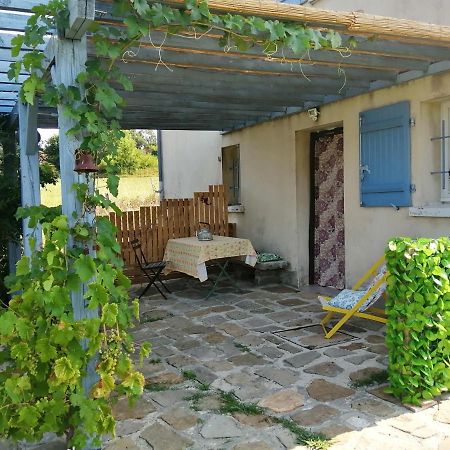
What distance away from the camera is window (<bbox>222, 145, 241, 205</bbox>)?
366 inches

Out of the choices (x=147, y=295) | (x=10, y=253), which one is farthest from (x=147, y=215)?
(x=10, y=253)

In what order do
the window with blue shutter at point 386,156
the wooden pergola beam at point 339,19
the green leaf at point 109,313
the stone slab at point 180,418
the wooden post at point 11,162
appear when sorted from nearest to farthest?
the green leaf at point 109,313, the wooden pergola beam at point 339,19, the stone slab at point 180,418, the window with blue shutter at point 386,156, the wooden post at point 11,162

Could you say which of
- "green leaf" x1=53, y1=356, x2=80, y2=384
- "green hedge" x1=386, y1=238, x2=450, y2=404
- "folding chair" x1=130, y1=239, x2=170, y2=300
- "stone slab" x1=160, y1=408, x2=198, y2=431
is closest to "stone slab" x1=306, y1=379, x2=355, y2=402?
"green hedge" x1=386, y1=238, x2=450, y2=404

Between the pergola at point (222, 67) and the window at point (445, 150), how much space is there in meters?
0.48

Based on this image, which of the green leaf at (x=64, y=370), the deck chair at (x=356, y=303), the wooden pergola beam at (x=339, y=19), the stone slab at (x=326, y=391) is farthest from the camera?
the deck chair at (x=356, y=303)

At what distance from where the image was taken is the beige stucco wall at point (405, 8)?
4.66 m

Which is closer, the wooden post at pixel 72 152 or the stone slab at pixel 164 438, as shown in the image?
the wooden post at pixel 72 152

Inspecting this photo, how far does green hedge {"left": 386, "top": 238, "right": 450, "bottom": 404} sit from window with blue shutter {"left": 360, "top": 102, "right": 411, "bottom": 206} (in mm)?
1998

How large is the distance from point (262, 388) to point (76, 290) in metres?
1.81

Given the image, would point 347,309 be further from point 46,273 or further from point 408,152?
point 46,273

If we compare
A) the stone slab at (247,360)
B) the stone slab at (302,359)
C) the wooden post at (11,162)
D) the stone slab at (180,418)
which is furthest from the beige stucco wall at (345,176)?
the wooden post at (11,162)

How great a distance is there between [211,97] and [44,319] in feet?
13.3

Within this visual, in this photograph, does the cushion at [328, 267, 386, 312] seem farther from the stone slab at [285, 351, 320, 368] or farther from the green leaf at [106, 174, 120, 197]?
the green leaf at [106, 174, 120, 197]

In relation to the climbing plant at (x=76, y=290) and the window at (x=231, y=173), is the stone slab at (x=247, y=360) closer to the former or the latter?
the climbing plant at (x=76, y=290)
